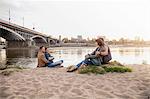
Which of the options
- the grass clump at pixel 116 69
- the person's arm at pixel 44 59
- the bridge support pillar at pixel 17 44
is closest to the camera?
the grass clump at pixel 116 69

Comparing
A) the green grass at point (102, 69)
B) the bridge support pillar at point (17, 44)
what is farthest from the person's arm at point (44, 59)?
the bridge support pillar at point (17, 44)

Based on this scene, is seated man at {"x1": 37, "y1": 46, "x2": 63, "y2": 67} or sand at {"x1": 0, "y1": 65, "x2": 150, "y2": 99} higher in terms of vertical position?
seated man at {"x1": 37, "y1": 46, "x2": 63, "y2": 67}

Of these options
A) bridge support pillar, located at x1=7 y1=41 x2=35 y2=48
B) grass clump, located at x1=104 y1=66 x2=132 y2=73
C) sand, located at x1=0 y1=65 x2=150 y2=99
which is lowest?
sand, located at x1=0 y1=65 x2=150 y2=99

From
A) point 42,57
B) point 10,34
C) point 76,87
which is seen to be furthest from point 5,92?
point 10,34

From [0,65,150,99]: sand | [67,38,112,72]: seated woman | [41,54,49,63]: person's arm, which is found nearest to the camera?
[0,65,150,99]: sand

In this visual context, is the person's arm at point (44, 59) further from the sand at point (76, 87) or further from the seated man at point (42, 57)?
the sand at point (76, 87)

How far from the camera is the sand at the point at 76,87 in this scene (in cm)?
525

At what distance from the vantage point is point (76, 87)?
5883 millimetres

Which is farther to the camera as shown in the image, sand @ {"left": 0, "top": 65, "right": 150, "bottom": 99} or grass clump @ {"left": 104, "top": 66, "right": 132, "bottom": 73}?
grass clump @ {"left": 104, "top": 66, "right": 132, "bottom": 73}

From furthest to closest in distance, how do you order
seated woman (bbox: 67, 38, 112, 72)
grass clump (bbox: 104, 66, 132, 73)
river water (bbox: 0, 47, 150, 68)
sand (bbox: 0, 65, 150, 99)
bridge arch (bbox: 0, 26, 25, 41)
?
1. bridge arch (bbox: 0, 26, 25, 41)
2. river water (bbox: 0, 47, 150, 68)
3. seated woman (bbox: 67, 38, 112, 72)
4. grass clump (bbox: 104, 66, 132, 73)
5. sand (bbox: 0, 65, 150, 99)

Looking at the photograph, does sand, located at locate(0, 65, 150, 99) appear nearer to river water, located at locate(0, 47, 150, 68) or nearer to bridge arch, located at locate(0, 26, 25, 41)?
river water, located at locate(0, 47, 150, 68)

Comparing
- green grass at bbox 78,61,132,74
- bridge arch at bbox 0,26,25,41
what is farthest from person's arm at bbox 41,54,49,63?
bridge arch at bbox 0,26,25,41

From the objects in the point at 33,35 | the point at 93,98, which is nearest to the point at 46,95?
the point at 93,98

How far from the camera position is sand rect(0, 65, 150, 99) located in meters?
5.25
